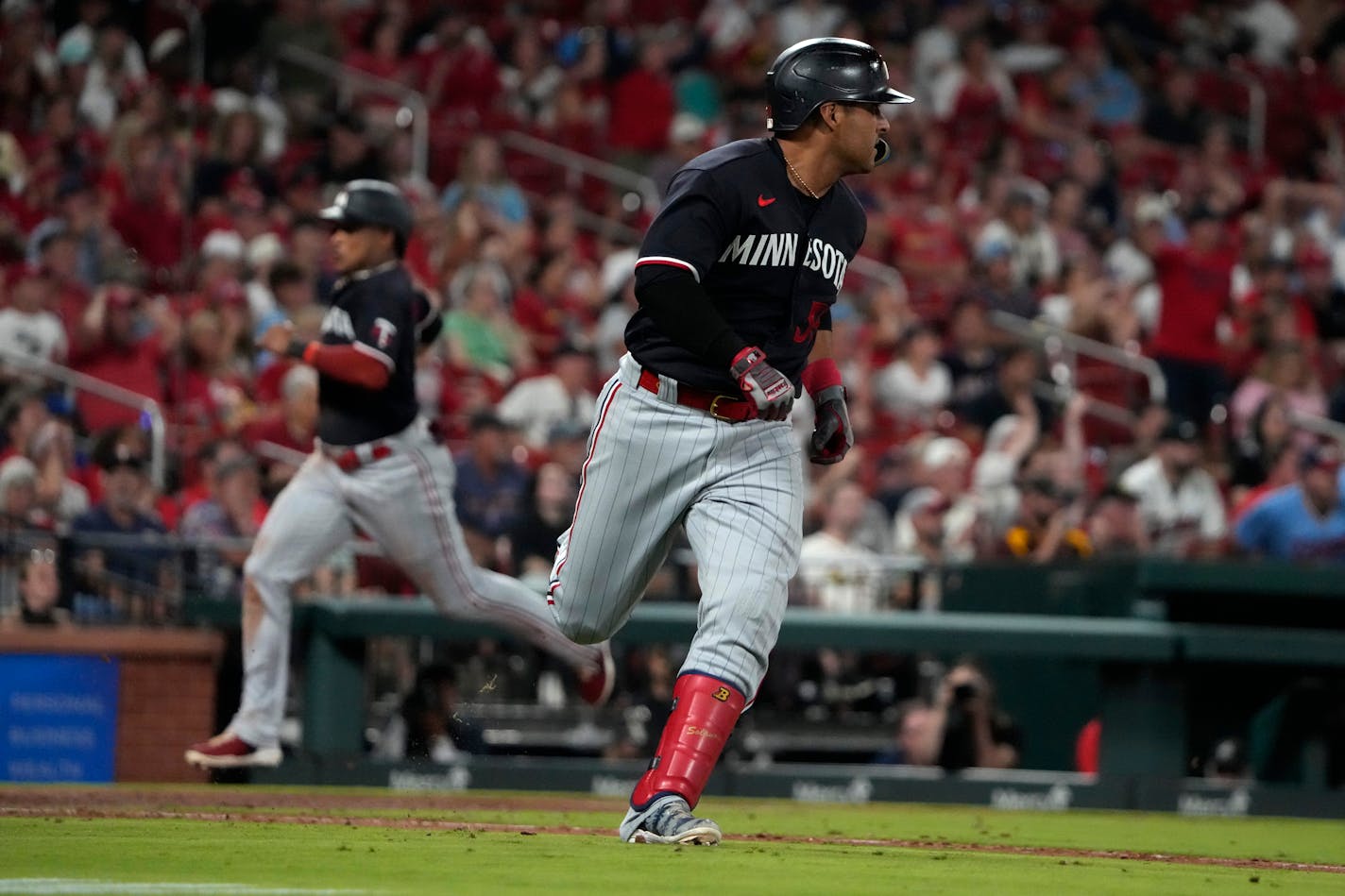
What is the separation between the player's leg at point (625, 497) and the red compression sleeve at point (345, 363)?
2.33 m

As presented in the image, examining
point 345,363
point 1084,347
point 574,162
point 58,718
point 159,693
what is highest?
point 574,162

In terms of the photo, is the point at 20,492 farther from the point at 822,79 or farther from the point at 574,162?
the point at 574,162

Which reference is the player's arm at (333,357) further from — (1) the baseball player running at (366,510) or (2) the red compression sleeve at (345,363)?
(1) the baseball player running at (366,510)

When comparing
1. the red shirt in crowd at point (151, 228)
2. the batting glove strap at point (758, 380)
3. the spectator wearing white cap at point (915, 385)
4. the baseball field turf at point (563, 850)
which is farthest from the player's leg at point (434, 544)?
the spectator wearing white cap at point (915, 385)

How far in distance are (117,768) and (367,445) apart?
6.52 ft

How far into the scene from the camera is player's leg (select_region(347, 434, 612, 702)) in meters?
7.96

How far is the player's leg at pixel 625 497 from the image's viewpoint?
5.46 metres

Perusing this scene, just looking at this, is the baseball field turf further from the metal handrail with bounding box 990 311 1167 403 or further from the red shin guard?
the metal handrail with bounding box 990 311 1167 403

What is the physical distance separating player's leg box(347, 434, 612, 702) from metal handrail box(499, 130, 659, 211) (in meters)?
8.46

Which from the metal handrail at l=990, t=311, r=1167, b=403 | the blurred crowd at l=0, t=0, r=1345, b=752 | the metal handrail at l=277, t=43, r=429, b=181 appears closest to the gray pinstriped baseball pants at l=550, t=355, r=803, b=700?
the blurred crowd at l=0, t=0, r=1345, b=752

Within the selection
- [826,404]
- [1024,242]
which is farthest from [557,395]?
[826,404]

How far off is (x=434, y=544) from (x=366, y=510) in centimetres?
28

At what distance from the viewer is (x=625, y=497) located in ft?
18.0

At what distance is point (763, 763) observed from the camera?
32.1ft
